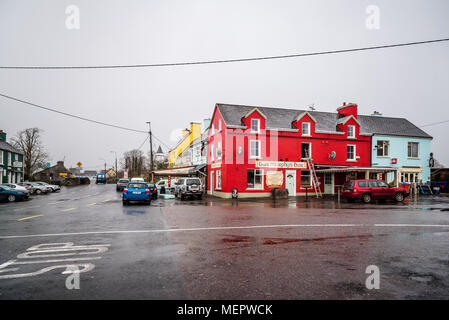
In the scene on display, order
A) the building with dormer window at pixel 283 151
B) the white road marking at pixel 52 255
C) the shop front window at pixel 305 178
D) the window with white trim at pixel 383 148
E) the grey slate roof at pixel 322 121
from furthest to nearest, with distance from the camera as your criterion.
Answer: the window with white trim at pixel 383 148, the grey slate roof at pixel 322 121, the shop front window at pixel 305 178, the building with dormer window at pixel 283 151, the white road marking at pixel 52 255

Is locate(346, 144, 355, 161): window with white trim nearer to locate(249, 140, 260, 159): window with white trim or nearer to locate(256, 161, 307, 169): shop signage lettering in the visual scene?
locate(256, 161, 307, 169): shop signage lettering

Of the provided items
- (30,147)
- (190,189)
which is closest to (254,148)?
(190,189)

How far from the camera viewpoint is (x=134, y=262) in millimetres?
5336

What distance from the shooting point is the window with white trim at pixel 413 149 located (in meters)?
31.3

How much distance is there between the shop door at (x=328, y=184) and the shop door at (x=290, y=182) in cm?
370

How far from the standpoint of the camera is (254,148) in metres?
26.8

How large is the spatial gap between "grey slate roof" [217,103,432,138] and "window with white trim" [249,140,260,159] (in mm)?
2184

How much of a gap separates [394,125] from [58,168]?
8527cm

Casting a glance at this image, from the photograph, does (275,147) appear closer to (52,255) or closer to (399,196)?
(399,196)

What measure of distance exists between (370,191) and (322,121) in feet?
39.1

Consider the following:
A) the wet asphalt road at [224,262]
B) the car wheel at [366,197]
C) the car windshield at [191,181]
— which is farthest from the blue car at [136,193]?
the car wheel at [366,197]

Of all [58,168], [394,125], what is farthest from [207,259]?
[58,168]

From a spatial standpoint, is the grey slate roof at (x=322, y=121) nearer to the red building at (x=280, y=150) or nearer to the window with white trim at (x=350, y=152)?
the red building at (x=280, y=150)
